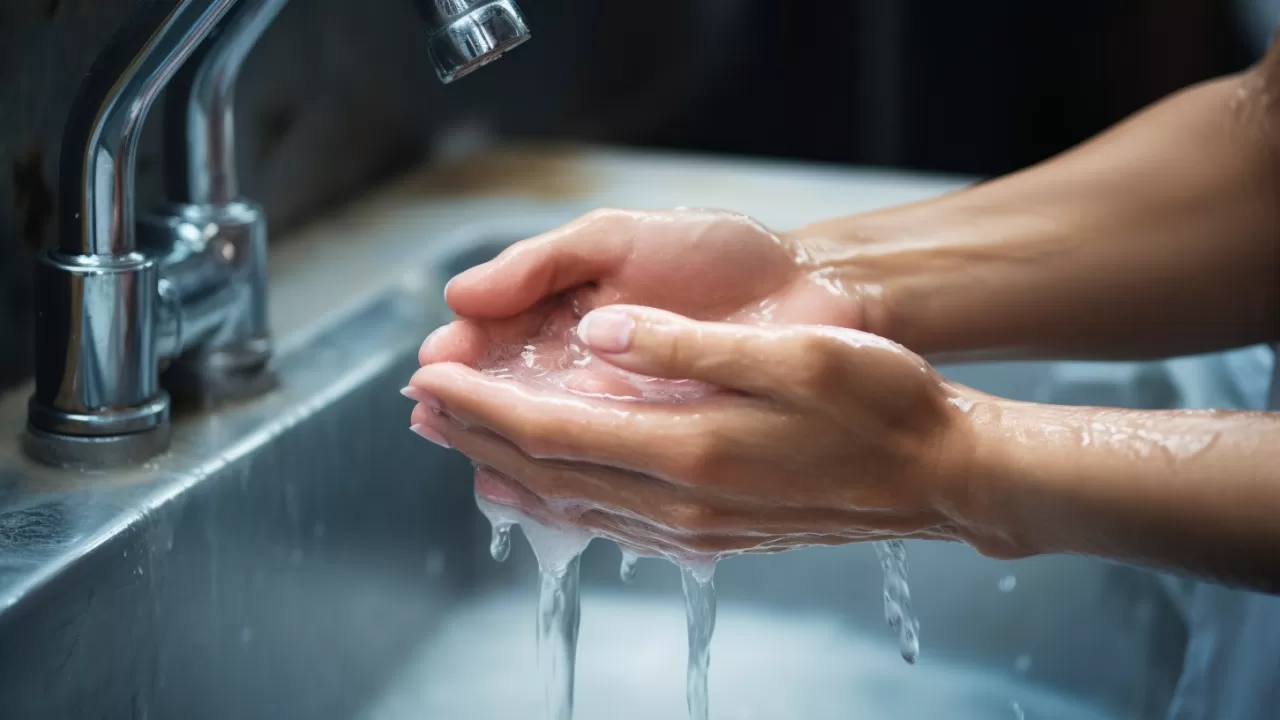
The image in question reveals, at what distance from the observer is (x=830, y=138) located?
2.29 meters

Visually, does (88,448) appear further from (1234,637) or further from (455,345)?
(1234,637)

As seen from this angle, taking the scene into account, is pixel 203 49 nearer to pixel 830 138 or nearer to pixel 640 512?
pixel 640 512

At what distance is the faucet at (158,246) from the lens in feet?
1.82

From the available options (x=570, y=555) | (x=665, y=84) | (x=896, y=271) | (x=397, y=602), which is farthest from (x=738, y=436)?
(x=665, y=84)

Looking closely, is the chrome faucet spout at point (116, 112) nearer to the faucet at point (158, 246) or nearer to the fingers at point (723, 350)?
the faucet at point (158, 246)

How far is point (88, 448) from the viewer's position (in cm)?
62

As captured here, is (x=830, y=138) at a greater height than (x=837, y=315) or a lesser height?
lesser

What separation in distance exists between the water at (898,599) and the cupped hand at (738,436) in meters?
0.06

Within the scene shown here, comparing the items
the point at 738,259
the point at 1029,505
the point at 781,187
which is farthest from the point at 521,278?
the point at 781,187

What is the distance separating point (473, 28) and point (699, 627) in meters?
0.30

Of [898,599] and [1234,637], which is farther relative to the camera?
[1234,637]

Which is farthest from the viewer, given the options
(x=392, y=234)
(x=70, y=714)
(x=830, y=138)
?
(x=830, y=138)

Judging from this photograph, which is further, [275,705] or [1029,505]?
[275,705]

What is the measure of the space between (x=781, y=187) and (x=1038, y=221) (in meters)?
0.49
